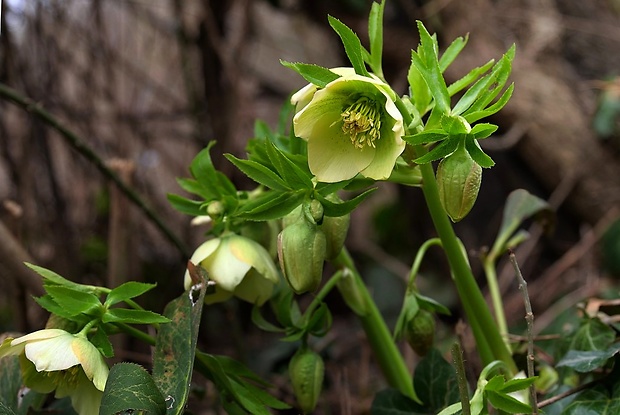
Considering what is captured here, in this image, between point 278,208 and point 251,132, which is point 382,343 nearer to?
point 278,208

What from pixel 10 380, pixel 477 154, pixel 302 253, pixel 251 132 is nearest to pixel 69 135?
pixel 10 380

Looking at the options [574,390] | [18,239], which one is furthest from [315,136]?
[18,239]

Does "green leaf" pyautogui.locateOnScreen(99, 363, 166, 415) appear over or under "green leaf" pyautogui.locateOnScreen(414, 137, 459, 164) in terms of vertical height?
under

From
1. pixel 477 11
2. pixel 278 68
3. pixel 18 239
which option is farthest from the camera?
pixel 278 68

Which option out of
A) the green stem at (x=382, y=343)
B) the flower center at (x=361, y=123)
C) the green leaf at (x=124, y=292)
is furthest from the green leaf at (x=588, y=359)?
the green leaf at (x=124, y=292)

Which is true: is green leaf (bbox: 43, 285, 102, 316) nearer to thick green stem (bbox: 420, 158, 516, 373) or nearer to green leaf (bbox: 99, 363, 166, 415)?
green leaf (bbox: 99, 363, 166, 415)

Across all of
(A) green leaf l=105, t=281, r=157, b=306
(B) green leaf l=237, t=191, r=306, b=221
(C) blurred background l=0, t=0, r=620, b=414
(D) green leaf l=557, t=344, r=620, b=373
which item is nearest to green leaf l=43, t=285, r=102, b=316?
(A) green leaf l=105, t=281, r=157, b=306

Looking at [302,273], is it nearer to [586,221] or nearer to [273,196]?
[273,196]
